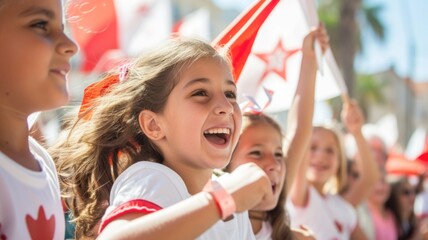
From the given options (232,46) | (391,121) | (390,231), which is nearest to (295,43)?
(232,46)

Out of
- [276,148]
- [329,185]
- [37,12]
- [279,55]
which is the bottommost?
[329,185]

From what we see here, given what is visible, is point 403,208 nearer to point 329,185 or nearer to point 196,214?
point 329,185

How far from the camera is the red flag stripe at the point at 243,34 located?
336 cm

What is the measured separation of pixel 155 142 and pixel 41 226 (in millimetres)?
611

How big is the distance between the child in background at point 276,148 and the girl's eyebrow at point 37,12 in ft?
4.36

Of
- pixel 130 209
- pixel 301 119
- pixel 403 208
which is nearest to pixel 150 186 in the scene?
pixel 130 209

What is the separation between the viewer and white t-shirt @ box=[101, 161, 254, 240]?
Answer: 1.96m

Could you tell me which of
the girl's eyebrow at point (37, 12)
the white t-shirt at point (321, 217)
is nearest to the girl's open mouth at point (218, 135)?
the girl's eyebrow at point (37, 12)

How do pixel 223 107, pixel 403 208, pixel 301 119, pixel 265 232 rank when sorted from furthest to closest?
1. pixel 403 208
2. pixel 301 119
3. pixel 265 232
4. pixel 223 107

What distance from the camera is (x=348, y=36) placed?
63.0 ft

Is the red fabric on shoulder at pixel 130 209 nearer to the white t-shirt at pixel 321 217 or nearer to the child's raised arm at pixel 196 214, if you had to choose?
the child's raised arm at pixel 196 214

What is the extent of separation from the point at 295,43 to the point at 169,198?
217 centimetres

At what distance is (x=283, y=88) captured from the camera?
12.9ft

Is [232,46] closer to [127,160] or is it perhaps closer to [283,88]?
[283,88]
